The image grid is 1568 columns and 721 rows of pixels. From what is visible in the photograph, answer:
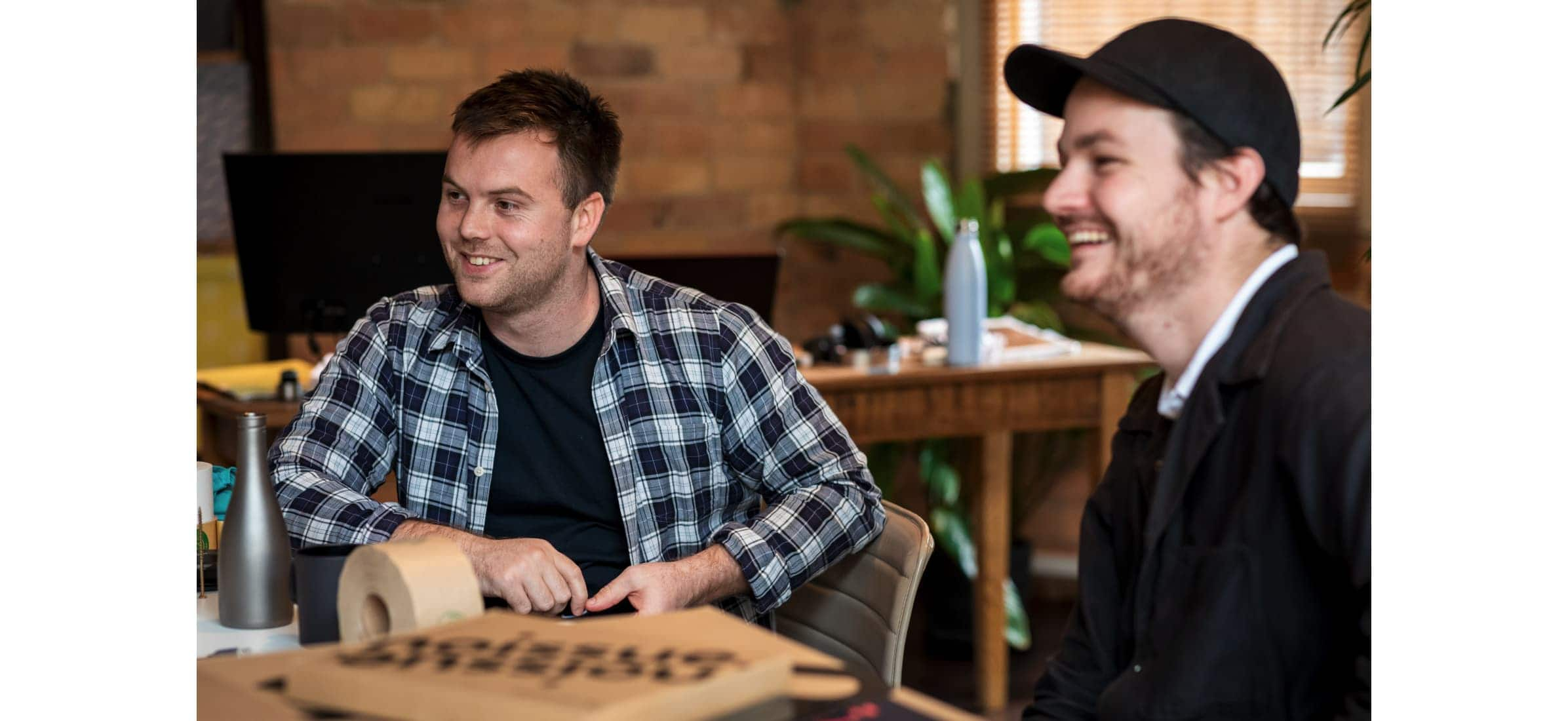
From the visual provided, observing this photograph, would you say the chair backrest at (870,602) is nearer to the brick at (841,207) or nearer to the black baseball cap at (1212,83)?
the black baseball cap at (1212,83)

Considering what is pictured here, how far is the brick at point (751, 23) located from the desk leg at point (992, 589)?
5.58 ft

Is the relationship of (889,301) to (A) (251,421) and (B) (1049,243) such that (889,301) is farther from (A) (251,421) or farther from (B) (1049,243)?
(A) (251,421)

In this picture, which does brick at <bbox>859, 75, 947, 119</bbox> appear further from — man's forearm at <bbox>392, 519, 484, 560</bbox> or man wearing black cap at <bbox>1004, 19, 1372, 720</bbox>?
man wearing black cap at <bbox>1004, 19, 1372, 720</bbox>

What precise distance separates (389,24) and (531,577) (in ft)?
9.42

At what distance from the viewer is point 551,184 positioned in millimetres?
1914

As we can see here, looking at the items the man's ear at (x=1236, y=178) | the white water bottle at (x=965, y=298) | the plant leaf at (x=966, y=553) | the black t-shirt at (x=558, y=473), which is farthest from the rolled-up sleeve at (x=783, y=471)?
the plant leaf at (x=966, y=553)

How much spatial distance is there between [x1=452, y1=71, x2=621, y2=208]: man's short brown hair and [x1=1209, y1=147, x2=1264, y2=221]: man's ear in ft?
3.08

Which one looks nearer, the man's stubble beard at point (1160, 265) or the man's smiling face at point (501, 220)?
the man's stubble beard at point (1160, 265)

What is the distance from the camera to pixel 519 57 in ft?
13.7

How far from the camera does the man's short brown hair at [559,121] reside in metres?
1.88

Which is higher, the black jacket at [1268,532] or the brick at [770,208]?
the brick at [770,208]

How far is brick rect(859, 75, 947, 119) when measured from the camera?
13.9ft
